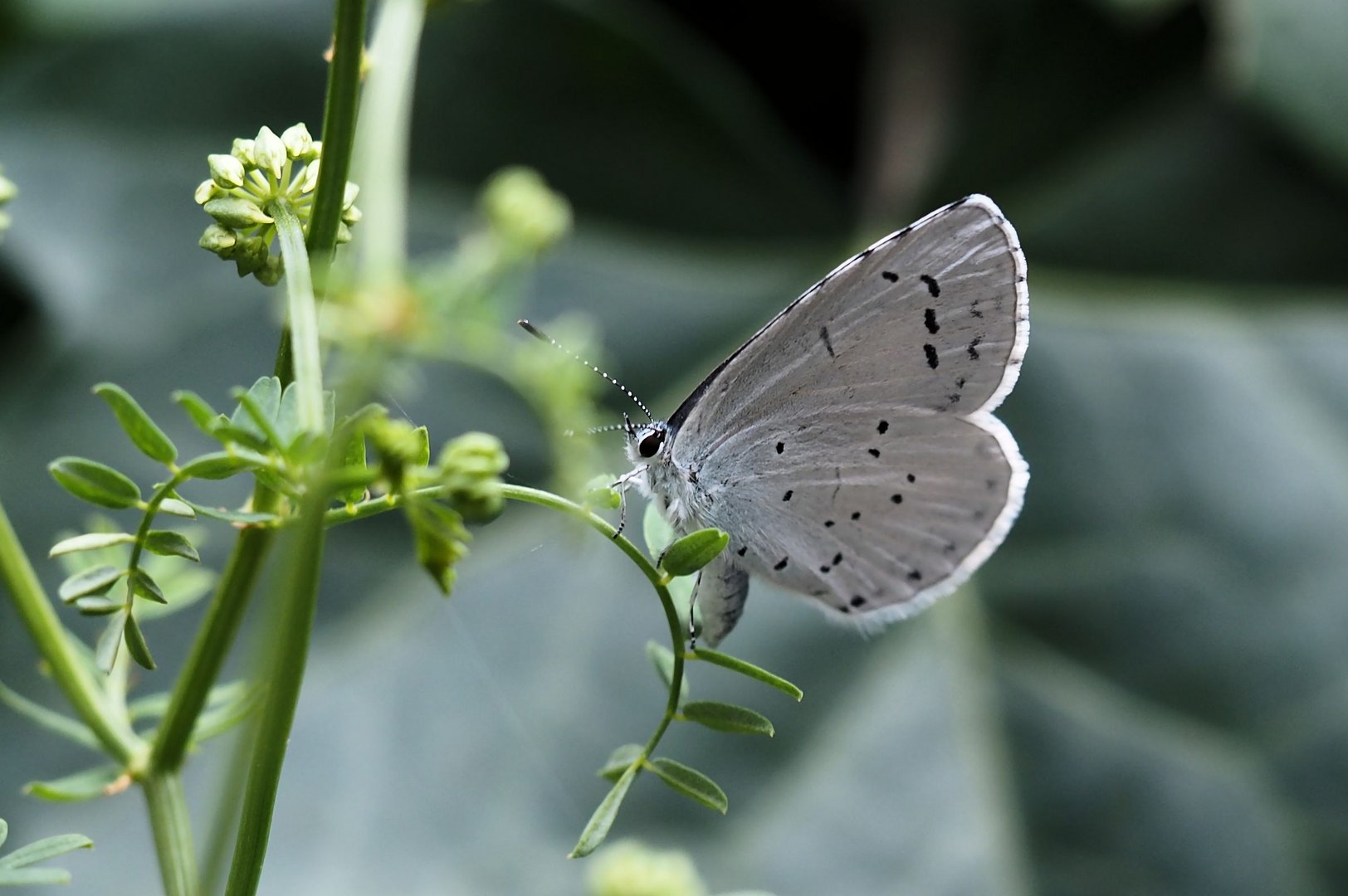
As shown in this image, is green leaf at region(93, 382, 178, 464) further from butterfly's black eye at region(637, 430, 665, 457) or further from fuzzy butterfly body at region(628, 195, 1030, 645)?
butterfly's black eye at region(637, 430, 665, 457)

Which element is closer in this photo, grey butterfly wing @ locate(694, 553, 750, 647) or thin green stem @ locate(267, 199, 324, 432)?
thin green stem @ locate(267, 199, 324, 432)

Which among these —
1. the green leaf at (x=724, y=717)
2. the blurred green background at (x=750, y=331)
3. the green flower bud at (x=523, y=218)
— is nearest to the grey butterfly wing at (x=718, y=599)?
the green leaf at (x=724, y=717)

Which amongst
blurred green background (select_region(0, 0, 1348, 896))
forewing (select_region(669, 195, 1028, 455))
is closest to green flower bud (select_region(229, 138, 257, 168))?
forewing (select_region(669, 195, 1028, 455))

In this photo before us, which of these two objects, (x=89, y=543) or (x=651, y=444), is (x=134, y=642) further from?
(x=651, y=444)

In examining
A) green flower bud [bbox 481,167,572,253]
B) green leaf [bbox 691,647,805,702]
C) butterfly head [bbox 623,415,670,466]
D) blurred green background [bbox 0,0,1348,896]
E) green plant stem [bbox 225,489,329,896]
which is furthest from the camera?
blurred green background [bbox 0,0,1348,896]

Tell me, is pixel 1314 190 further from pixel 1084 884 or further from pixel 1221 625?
pixel 1084 884

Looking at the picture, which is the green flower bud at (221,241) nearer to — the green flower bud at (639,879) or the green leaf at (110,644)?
the green leaf at (110,644)
